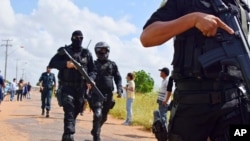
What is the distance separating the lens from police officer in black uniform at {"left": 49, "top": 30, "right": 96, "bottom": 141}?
25.5 ft

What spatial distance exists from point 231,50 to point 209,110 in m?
0.42

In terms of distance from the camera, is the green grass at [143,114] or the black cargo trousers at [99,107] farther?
the green grass at [143,114]

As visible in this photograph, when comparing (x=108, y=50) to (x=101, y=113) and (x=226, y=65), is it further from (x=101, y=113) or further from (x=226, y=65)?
(x=226, y=65)

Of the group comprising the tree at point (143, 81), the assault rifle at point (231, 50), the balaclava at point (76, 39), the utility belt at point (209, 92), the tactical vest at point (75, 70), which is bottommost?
the utility belt at point (209, 92)

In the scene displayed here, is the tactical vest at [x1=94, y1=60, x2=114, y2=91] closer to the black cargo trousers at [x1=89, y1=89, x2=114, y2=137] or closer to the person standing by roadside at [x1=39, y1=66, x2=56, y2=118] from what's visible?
the black cargo trousers at [x1=89, y1=89, x2=114, y2=137]

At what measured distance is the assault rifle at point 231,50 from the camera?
2.69 m

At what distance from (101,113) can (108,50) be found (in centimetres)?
135

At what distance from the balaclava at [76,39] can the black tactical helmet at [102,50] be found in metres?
1.00

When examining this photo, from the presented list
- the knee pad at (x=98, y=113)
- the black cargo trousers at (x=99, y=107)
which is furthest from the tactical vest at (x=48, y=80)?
the knee pad at (x=98, y=113)

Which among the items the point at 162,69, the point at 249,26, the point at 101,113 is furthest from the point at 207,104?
the point at 162,69

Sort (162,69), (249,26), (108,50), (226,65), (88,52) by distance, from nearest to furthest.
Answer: (226,65)
(249,26)
(88,52)
(108,50)
(162,69)

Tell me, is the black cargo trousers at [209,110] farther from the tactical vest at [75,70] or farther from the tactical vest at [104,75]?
the tactical vest at [104,75]

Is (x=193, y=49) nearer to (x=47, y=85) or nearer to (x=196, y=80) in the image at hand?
(x=196, y=80)

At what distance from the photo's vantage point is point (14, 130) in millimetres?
11844
